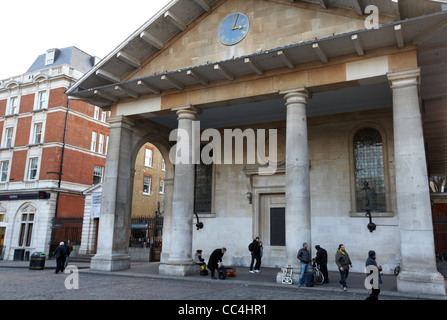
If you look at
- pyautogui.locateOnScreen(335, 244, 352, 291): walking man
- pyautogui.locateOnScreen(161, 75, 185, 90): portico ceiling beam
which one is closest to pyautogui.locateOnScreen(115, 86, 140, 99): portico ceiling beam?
pyautogui.locateOnScreen(161, 75, 185, 90): portico ceiling beam

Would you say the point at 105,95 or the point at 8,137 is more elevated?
the point at 8,137

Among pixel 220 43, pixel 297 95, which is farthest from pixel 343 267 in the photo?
pixel 220 43

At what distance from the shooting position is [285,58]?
42.5ft

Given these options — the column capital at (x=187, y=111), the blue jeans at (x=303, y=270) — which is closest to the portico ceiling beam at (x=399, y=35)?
the blue jeans at (x=303, y=270)

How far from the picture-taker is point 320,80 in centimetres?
1331

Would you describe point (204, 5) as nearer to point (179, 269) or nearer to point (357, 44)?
point (357, 44)

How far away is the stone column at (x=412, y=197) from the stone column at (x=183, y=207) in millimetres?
7691

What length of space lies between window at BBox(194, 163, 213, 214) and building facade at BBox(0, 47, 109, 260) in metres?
12.2

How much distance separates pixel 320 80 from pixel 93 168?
2620 centimetres

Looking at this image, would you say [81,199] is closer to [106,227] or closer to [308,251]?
[106,227]

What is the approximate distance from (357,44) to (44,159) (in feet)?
89.9

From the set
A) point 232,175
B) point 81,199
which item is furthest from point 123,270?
point 81,199
